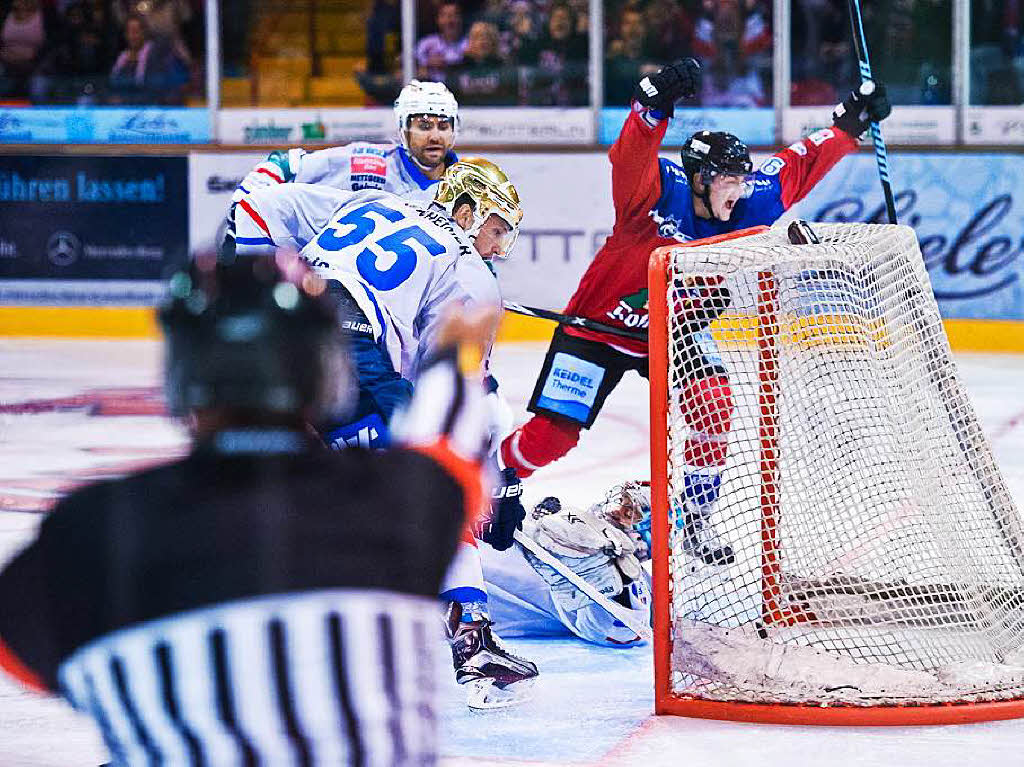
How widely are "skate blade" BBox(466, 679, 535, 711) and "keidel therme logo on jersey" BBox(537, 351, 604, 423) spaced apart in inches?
50.3

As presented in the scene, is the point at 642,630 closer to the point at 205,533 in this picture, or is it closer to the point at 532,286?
the point at 205,533

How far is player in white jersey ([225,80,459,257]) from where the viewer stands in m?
4.07

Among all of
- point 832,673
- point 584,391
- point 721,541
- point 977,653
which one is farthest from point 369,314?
point 584,391

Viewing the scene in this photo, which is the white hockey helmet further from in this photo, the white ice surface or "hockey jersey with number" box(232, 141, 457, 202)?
the white ice surface

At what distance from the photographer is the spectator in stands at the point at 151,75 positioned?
8391mm

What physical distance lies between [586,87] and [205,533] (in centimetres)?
725

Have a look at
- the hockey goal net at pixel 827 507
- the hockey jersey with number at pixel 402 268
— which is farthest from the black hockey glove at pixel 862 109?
the hockey jersey with number at pixel 402 268

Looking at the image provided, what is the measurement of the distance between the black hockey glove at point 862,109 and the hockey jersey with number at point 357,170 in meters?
0.99

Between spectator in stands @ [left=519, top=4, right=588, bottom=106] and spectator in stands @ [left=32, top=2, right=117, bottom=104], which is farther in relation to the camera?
spectator in stands @ [left=32, top=2, right=117, bottom=104]

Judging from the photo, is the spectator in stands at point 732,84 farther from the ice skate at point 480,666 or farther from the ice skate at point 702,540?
the ice skate at point 480,666

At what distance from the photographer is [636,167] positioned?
3.87 m

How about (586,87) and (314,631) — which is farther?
(586,87)

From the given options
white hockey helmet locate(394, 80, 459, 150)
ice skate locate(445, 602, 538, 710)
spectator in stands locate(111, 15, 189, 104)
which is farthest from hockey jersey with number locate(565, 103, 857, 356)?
spectator in stands locate(111, 15, 189, 104)

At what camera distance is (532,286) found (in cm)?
777
